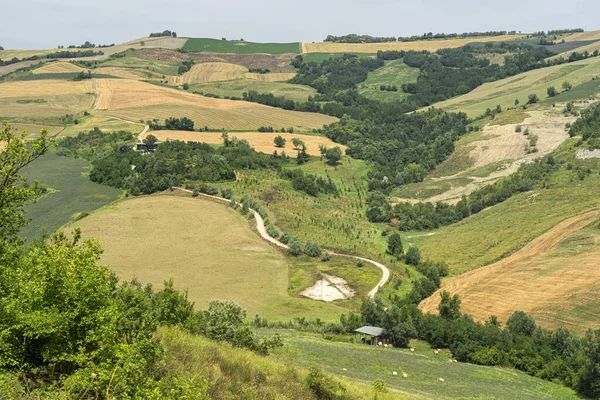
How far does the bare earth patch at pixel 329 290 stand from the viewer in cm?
7550

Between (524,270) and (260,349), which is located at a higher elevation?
(260,349)

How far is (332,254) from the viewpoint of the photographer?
3531 inches

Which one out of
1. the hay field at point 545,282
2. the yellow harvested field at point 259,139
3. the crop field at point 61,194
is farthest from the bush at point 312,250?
the yellow harvested field at point 259,139

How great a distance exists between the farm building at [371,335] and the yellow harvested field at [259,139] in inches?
3741

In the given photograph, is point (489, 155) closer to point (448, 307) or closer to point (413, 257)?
point (413, 257)

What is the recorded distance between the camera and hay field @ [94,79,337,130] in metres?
Result: 172

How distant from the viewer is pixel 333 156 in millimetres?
151750

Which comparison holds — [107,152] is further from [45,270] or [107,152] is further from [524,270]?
[45,270]

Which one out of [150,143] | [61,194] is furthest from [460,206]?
[61,194]

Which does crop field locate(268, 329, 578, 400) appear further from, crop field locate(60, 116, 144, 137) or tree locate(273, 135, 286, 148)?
crop field locate(60, 116, 144, 137)

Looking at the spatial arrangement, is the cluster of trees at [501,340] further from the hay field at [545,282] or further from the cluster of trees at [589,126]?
the cluster of trees at [589,126]

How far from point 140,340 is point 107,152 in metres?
127

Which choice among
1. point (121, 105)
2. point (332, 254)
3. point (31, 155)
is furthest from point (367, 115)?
point (31, 155)

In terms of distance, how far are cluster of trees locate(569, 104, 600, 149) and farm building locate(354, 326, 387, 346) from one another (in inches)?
3502
